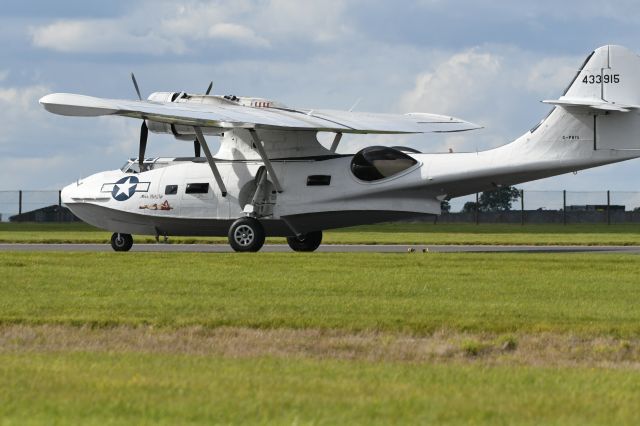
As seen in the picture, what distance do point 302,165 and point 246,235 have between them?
8.78 feet

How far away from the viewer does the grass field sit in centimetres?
880

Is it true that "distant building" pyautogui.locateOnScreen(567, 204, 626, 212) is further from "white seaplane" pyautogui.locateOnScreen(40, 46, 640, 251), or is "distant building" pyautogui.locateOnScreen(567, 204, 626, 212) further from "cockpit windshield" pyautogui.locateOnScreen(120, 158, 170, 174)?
Result: "cockpit windshield" pyautogui.locateOnScreen(120, 158, 170, 174)

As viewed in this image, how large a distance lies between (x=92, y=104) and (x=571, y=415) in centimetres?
2257

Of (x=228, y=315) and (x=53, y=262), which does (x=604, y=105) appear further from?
(x=228, y=315)

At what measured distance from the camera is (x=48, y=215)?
280 feet

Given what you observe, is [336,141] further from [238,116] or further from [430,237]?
[430,237]

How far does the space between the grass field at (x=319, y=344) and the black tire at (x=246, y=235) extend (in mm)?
8031

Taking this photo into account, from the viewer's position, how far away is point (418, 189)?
3219 cm

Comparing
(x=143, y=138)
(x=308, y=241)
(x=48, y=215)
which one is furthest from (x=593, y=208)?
(x=143, y=138)

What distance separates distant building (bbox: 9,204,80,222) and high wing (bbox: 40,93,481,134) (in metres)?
52.0

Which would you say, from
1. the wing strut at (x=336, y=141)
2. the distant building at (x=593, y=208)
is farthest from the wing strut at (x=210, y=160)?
the distant building at (x=593, y=208)

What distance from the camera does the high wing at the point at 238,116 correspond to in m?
29.2

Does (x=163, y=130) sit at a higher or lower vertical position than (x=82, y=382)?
higher

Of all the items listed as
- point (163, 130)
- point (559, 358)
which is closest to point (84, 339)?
point (559, 358)
